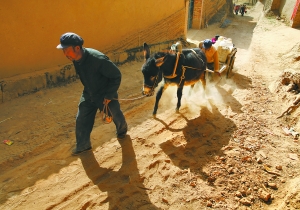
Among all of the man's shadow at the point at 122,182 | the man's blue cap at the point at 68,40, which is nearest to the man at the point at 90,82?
Result: the man's blue cap at the point at 68,40

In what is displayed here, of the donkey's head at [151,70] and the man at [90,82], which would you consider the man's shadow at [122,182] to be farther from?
the donkey's head at [151,70]

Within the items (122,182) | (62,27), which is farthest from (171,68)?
(62,27)

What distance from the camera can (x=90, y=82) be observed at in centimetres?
317

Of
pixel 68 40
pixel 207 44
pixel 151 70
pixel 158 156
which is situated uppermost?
pixel 68 40

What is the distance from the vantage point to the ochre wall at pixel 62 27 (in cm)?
508

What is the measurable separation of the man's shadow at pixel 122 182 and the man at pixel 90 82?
0.46 meters

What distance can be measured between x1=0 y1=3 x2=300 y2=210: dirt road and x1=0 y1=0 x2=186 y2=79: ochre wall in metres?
0.95

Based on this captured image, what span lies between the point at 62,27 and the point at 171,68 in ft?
11.5

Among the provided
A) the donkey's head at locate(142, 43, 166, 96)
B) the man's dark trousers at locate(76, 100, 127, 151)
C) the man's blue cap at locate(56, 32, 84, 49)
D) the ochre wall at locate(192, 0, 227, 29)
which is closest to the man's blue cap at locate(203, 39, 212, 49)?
the donkey's head at locate(142, 43, 166, 96)

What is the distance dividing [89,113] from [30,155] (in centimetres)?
132

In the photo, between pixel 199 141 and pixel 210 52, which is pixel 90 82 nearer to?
pixel 199 141

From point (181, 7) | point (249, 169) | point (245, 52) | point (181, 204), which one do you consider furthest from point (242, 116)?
point (181, 7)

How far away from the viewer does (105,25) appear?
688 centimetres

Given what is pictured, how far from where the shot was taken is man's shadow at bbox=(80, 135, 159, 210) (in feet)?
9.59
